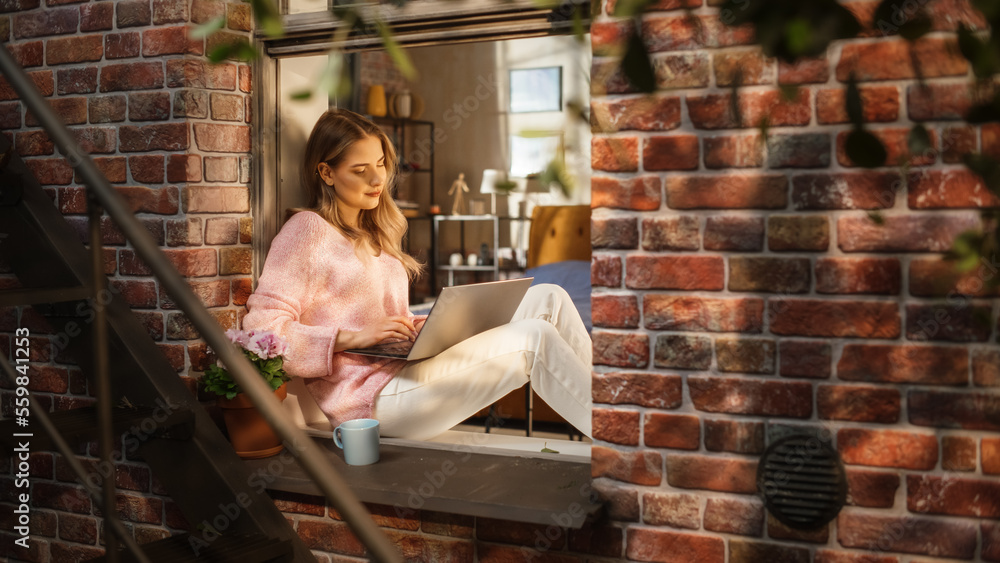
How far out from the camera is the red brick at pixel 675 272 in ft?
4.94

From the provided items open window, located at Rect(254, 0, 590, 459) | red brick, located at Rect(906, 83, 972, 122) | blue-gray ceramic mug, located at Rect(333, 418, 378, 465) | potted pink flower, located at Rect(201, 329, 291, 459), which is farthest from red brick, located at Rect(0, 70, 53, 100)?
open window, located at Rect(254, 0, 590, 459)

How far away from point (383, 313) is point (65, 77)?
111 centimetres

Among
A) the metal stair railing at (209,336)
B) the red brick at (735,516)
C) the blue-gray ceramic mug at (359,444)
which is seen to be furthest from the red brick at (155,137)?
the red brick at (735,516)

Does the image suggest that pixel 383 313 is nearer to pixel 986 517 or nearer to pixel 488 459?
pixel 488 459

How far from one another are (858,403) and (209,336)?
1.12 meters

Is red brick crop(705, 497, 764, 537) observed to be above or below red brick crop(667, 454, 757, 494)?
below

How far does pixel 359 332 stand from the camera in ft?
7.32

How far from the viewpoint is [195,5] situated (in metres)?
2.06

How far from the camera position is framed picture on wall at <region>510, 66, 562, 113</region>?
321 inches

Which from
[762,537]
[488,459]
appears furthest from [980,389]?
[488,459]

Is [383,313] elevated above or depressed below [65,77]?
below

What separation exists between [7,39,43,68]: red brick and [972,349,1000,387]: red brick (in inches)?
94.0

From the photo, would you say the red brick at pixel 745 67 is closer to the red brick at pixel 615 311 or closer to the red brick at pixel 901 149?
the red brick at pixel 901 149

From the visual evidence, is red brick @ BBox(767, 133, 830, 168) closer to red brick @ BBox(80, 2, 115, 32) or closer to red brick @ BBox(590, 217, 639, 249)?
red brick @ BBox(590, 217, 639, 249)
